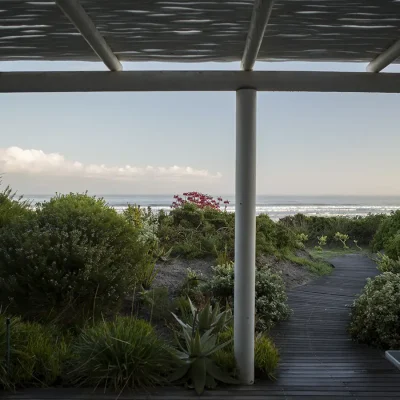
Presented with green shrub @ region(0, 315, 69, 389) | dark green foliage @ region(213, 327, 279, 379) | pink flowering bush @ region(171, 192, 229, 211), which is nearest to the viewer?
green shrub @ region(0, 315, 69, 389)

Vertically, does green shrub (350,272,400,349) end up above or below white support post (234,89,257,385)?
below

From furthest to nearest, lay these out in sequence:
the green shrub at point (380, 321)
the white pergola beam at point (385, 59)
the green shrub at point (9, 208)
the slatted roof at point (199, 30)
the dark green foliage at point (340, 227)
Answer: the dark green foliage at point (340, 227) → the green shrub at point (9, 208) → the green shrub at point (380, 321) → the white pergola beam at point (385, 59) → the slatted roof at point (199, 30)

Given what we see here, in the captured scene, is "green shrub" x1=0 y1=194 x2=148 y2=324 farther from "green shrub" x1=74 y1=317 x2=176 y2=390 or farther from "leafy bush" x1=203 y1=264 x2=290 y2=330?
"leafy bush" x1=203 y1=264 x2=290 y2=330

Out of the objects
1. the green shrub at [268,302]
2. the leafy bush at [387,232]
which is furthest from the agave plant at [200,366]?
the leafy bush at [387,232]

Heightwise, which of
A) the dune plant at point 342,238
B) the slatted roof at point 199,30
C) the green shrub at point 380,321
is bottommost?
the green shrub at point 380,321

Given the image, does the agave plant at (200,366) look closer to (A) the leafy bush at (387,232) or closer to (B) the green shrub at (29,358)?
(B) the green shrub at (29,358)

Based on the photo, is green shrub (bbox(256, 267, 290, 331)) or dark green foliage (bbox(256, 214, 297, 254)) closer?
green shrub (bbox(256, 267, 290, 331))

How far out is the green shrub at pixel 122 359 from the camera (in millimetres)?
3717

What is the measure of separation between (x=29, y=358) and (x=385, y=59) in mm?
3456

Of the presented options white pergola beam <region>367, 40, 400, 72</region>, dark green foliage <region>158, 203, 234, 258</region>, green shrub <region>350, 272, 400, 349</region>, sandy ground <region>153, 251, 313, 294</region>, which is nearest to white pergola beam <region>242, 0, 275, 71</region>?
white pergola beam <region>367, 40, 400, 72</region>

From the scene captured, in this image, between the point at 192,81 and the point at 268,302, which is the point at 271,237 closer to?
the point at 268,302

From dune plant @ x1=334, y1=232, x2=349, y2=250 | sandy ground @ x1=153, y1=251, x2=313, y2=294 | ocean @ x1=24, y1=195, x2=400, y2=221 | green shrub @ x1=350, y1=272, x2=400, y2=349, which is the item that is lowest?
green shrub @ x1=350, y1=272, x2=400, y2=349

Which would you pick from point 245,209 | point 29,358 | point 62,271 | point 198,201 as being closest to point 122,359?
point 29,358

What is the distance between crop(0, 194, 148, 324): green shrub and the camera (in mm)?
4613
